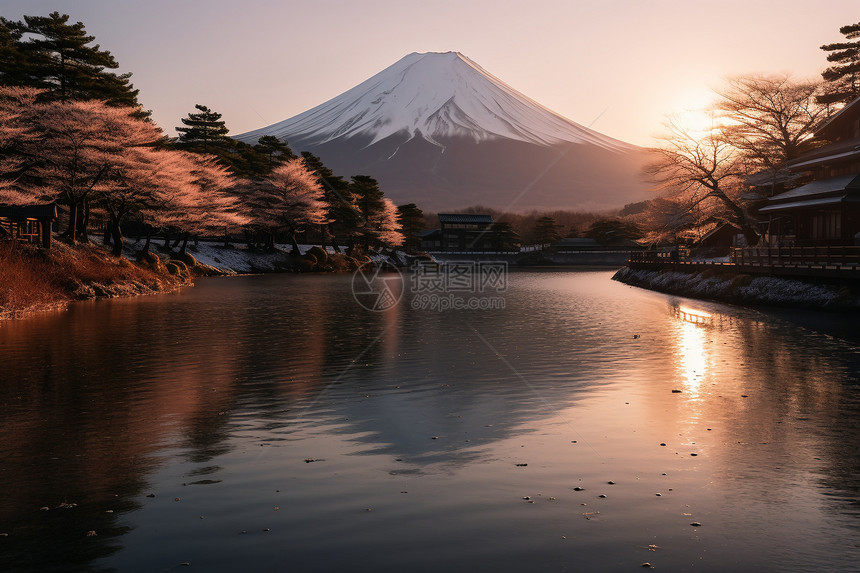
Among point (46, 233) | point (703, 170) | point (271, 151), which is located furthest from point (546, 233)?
point (46, 233)

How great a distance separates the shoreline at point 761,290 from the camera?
29.1 m

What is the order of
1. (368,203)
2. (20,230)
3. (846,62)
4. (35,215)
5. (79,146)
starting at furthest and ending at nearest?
(368,203) → (846,62) → (20,230) → (79,146) → (35,215)

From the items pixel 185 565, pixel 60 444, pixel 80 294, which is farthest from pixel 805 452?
pixel 80 294

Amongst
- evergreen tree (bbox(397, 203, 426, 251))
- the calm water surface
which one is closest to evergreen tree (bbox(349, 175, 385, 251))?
evergreen tree (bbox(397, 203, 426, 251))

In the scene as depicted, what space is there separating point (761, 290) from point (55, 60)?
4546cm

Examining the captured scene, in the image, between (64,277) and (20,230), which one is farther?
(20,230)

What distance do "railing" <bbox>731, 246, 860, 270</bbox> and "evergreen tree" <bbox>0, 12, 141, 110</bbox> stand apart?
4137 centimetres

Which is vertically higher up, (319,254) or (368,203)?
(368,203)

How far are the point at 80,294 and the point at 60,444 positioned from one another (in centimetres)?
2870

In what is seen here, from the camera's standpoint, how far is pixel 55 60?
4662 cm

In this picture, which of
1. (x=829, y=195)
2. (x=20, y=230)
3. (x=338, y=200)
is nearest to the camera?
(x=829, y=195)

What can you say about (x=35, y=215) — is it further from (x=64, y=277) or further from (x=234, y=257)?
(x=234, y=257)

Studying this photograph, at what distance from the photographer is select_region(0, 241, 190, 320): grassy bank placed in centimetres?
2747

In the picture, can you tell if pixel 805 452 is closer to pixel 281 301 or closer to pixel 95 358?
pixel 95 358
